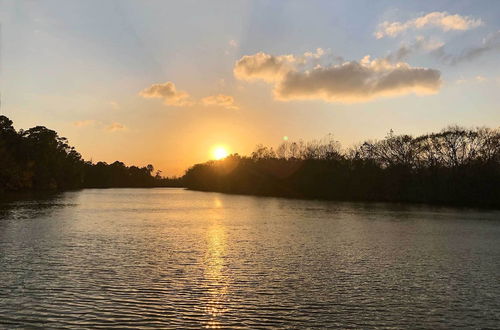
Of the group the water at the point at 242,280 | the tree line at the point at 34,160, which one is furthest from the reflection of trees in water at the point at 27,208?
the tree line at the point at 34,160

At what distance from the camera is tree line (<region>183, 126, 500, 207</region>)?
93000 mm

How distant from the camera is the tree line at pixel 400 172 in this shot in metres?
93.0

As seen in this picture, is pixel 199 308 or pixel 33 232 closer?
pixel 199 308

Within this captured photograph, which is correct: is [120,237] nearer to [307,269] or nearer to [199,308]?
[307,269]

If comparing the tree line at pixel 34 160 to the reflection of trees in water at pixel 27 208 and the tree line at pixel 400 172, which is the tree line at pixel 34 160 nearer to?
the reflection of trees in water at pixel 27 208

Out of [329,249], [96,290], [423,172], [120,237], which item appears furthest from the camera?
[423,172]

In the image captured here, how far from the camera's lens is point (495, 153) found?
94.5 meters

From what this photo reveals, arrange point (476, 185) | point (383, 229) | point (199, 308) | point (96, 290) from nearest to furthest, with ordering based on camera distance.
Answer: point (199, 308) → point (96, 290) → point (383, 229) → point (476, 185)

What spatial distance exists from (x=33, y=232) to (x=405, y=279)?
1065 inches

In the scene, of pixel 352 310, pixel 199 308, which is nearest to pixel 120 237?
pixel 199 308

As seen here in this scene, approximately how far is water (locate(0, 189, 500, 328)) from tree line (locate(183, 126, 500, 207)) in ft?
214

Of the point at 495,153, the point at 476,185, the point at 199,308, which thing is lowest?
the point at 199,308

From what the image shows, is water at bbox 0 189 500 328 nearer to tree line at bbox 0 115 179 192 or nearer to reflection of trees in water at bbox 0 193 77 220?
reflection of trees in water at bbox 0 193 77 220

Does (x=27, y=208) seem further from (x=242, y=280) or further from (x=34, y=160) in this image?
(x=34, y=160)
